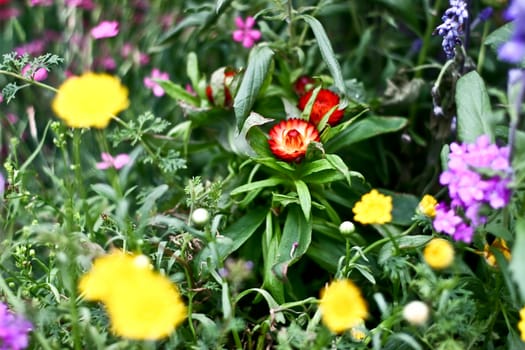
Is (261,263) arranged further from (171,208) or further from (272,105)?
(272,105)

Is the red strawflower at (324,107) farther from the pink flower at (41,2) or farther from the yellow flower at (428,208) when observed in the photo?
the pink flower at (41,2)

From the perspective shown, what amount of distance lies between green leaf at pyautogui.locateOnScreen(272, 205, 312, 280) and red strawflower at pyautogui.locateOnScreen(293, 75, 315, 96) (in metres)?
0.29

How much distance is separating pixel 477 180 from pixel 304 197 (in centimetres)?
34

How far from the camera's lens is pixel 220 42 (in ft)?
5.78

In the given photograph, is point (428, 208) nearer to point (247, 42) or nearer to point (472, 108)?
point (472, 108)

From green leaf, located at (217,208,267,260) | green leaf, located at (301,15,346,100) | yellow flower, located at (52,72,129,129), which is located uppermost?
yellow flower, located at (52,72,129,129)

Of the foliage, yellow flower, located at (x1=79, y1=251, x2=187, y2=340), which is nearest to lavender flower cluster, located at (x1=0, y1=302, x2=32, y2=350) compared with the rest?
the foliage

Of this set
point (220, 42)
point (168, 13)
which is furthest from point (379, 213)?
point (168, 13)

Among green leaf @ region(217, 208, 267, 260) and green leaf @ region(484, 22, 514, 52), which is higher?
green leaf @ region(484, 22, 514, 52)

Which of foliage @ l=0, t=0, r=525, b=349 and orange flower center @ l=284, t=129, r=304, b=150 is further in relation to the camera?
orange flower center @ l=284, t=129, r=304, b=150

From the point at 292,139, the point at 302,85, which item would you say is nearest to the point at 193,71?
the point at 302,85

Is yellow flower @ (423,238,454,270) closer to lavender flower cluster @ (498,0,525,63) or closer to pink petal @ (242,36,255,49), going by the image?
lavender flower cluster @ (498,0,525,63)

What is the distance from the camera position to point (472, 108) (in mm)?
1119

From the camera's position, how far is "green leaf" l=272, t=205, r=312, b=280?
1.20 metres
